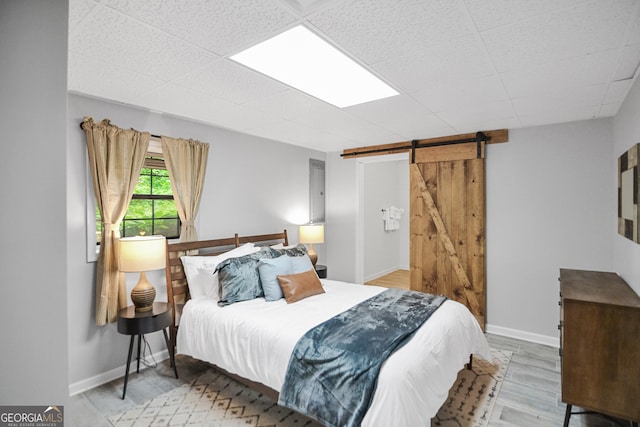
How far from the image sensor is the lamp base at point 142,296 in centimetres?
273

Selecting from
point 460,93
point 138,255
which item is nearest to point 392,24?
point 460,93

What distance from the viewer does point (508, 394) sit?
2641 millimetres

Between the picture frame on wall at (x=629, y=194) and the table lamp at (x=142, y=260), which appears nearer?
the picture frame on wall at (x=629, y=194)

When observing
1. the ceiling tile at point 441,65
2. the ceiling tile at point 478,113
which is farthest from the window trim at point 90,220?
the ceiling tile at point 478,113

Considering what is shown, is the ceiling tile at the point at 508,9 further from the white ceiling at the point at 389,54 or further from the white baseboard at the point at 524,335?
the white baseboard at the point at 524,335

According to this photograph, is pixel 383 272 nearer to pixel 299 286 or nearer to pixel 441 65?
pixel 299 286

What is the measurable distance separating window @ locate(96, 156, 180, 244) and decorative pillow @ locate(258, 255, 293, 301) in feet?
3.62

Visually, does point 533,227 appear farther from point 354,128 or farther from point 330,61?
point 330,61

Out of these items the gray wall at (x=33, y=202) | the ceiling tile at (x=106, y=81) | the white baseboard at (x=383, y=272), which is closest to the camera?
the gray wall at (x=33, y=202)

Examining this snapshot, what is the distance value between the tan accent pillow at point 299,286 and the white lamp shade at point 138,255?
1.12 meters

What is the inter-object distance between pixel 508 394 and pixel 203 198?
137 inches

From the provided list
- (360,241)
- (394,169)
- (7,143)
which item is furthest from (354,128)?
(394,169)

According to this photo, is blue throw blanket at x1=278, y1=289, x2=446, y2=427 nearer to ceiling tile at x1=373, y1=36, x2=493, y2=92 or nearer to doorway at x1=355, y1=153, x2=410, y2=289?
ceiling tile at x1=373, y1=36, x2=493, y2=92

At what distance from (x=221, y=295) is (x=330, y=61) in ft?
7.26
